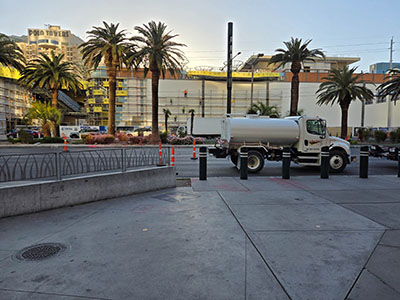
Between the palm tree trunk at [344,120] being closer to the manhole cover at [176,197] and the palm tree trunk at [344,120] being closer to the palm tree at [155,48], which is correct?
the palm tree at [155,48]

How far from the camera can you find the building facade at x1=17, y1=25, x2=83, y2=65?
12444 cm

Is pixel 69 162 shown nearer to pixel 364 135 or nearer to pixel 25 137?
pixel 25 137

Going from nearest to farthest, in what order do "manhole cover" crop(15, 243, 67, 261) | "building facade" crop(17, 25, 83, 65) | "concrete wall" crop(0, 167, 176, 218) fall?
1. "manhole cover" crop(15, 243, 67, 261)
2. "concrete wall" crop(0, 167, 176, 218)
3. "building facade" crop(17, 25, 83, 65)

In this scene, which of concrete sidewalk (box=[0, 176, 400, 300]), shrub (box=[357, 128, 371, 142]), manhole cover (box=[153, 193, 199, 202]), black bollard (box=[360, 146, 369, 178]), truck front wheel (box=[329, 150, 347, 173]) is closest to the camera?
concrete sidewalk (box=[0, 176, 400, 300])

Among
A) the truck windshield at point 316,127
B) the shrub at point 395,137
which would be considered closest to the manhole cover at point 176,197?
the truck windshield at point 316,127

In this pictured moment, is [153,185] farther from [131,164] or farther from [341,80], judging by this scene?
[341,80]

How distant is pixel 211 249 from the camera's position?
428 cm

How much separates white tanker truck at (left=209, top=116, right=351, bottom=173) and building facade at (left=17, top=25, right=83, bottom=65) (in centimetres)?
12798

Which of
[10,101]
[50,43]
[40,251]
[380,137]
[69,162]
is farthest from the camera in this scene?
[50,43]

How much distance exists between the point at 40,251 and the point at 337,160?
39.5 ft

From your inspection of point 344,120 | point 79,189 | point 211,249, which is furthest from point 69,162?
point 344,120

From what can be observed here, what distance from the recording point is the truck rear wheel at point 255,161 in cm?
1251

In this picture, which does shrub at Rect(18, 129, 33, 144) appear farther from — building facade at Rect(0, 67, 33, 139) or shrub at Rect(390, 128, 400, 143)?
shrub at Rect(390, 128, 400, 143)

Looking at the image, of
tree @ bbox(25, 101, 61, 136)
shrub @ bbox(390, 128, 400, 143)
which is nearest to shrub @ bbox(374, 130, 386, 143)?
shrub @ bbox(390, 128, 400, 143)
